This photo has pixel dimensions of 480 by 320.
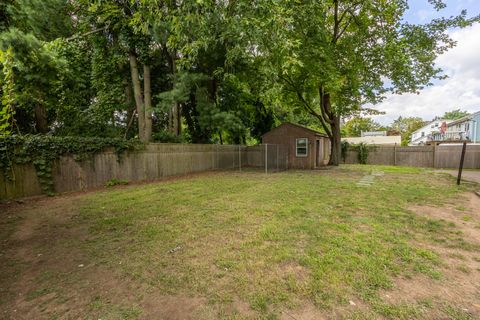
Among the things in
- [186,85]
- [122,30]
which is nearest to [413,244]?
[186,85]

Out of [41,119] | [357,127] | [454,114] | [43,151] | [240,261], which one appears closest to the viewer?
[240,261]

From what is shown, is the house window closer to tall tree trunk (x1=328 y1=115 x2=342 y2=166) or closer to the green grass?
tall tree trunk (x1=328 y1=115 x2=342 y2=166)

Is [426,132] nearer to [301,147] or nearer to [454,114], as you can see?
[454,114]

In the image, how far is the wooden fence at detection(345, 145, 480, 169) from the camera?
14.3 metres

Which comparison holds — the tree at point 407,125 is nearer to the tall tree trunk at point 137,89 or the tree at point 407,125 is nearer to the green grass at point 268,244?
the tall tree trunk at point 137,89

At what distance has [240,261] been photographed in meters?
2.82

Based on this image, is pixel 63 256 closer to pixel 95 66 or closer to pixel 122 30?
pixel 122 30

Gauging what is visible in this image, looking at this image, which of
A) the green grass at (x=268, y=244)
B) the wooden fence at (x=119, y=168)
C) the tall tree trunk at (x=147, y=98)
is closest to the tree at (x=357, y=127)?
the wooden fence at (x=119, y=168)

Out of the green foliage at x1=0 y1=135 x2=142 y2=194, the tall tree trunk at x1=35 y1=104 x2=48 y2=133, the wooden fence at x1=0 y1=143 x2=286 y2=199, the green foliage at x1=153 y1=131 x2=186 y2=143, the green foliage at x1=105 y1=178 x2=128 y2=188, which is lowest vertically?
the green foliage at x1=105 y1=178 x2=128 y2=188

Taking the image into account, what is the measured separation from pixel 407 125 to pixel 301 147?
5501 centimetres

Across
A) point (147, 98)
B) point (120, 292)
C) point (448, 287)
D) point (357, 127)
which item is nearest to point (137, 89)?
point (147, 98)

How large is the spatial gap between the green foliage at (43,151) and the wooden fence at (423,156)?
17844mm

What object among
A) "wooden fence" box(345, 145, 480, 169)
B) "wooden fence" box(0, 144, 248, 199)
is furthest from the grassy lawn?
"wooden fence" box(345, 145, 480, 169)

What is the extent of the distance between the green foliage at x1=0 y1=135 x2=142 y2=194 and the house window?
1038 centimetres
